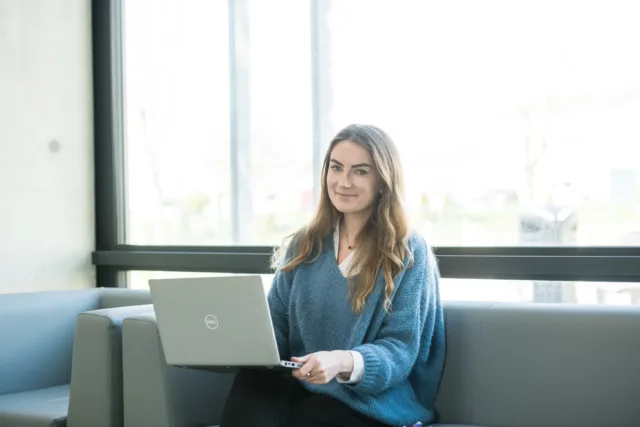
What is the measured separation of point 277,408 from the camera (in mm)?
2227

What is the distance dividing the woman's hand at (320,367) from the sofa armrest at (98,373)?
2.43 ft

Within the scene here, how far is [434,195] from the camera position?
10.0 feet

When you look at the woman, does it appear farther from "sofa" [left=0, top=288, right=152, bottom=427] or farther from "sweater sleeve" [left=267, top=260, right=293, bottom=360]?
"sofa" [left=0, top=288, right=152, bottom=427]

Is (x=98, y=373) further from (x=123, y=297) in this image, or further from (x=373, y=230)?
(x=373, y=230)

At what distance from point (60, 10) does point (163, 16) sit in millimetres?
436

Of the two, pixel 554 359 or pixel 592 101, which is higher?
pixel 592 101

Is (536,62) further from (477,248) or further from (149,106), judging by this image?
(149,106)

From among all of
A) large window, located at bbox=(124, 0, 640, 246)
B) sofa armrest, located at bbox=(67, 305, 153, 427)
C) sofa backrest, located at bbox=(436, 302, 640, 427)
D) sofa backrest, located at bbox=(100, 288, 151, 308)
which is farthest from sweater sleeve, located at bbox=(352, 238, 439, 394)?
sofa backrest, located at bbox=(100, 288, 151, 308)

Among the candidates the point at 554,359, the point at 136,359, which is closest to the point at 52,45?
the point at 136,359

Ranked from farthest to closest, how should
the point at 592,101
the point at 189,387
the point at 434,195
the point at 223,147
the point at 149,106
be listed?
the point at 149,106 < the point at 223,147 < the point at 434,195 < the point at 592,101 < the point at 189,387

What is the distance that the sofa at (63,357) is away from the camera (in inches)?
102

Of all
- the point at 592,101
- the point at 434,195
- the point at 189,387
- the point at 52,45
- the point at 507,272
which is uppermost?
the point at 52,45

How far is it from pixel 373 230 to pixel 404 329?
0.33 m

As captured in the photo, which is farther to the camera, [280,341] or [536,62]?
[536,62]
